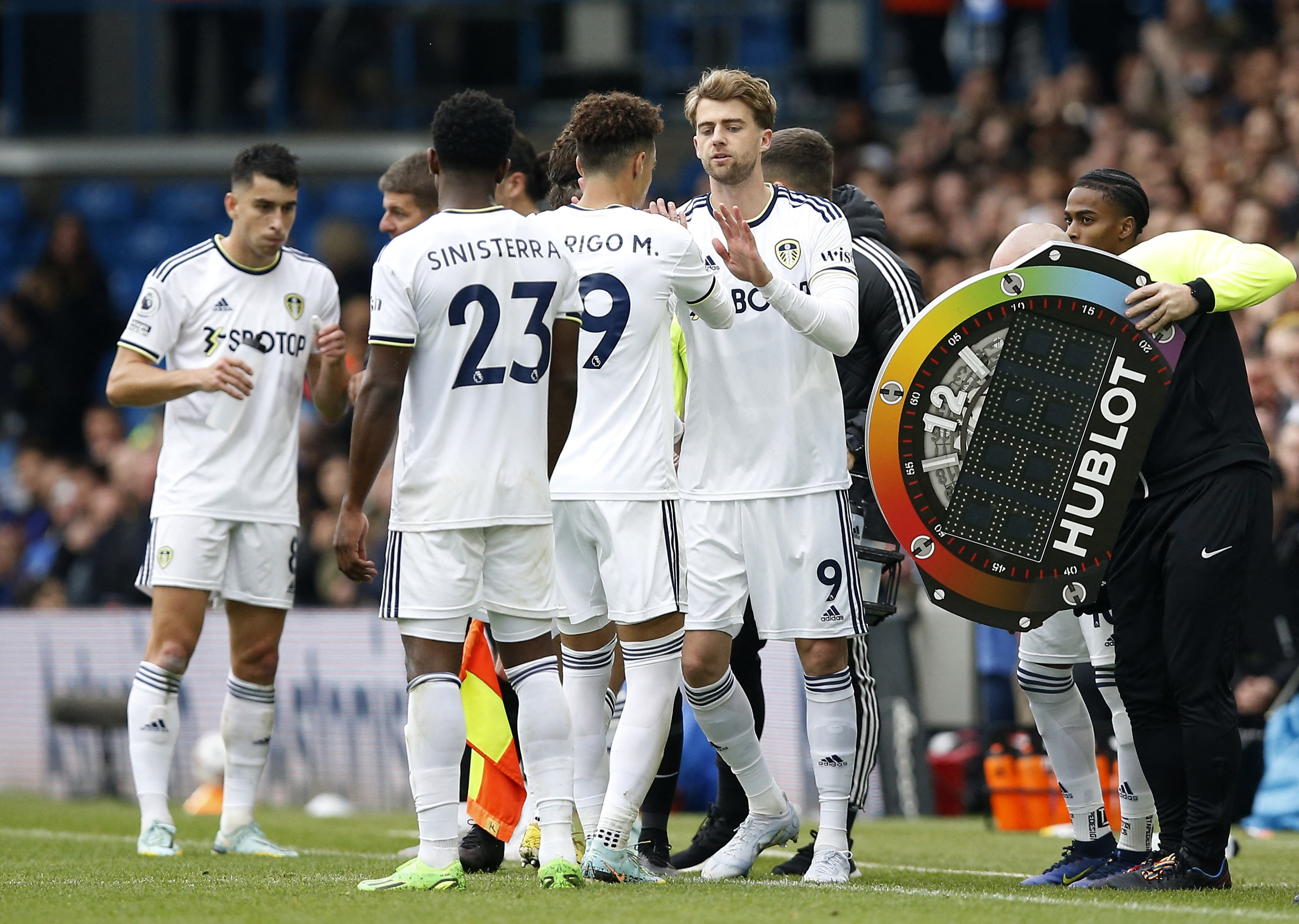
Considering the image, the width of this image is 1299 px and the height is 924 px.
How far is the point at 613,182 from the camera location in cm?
585

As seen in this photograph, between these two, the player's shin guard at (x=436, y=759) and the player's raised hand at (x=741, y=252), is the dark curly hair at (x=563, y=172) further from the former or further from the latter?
the player's shin guard at (x=436, y=759)

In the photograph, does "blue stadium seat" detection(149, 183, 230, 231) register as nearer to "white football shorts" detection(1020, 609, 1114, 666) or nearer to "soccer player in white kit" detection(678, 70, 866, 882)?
"soccer player in white kit" detection(678, 70, 866, 882)

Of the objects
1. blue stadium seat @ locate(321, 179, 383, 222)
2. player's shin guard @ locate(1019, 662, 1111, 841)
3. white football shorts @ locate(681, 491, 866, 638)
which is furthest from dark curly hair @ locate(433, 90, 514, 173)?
blue stadium seat @ locate(321, 179, 383, 222)

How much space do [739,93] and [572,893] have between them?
8.87ft

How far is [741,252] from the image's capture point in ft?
18.4

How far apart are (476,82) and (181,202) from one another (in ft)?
11.9

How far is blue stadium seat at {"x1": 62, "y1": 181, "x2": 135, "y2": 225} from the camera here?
1994 centimetres

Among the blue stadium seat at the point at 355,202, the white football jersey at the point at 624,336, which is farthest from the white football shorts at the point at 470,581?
the blue stadium seat at the point at 355,202

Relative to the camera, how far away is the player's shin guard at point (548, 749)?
17.9 ft

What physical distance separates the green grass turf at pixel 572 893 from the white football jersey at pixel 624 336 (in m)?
1.32

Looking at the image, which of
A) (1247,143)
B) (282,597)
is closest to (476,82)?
(1247,143)

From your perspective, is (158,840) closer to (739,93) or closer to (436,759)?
(436,759)

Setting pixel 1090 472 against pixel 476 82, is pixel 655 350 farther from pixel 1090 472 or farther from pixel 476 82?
pixel 476 82

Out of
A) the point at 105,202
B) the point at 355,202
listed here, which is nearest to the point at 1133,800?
the point at 355,202
